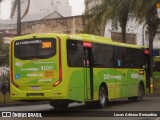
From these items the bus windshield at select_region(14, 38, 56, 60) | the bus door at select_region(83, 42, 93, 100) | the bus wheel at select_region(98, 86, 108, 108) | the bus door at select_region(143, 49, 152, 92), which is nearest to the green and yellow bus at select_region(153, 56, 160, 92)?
the bus door at select_region(143, 49, 152, 92)

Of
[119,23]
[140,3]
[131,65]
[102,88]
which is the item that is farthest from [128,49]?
[119,23]

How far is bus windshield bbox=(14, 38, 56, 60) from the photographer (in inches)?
715

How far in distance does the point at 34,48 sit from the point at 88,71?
276cm

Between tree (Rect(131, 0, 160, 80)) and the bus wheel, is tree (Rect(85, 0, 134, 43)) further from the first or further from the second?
the bus wheel

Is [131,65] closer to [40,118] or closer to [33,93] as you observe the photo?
[33,93]

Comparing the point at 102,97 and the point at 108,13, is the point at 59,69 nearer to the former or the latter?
the point at 102,97

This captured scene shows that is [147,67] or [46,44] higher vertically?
[46,44]

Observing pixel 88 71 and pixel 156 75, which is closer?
pixel 88 71

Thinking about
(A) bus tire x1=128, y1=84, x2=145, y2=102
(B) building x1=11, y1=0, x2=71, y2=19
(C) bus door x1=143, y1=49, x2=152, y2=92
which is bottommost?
(A) bus tire x1=128, y1=84, x2=145, y2=102

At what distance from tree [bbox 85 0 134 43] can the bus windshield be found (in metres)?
15.4

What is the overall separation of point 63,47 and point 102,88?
13.0 ft

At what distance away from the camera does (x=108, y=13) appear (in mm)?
35000

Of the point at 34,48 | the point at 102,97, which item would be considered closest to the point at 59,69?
the point at 34,48

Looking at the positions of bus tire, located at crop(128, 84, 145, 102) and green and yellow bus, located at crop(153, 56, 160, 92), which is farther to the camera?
green and yellow bus, located at crop(153, 56, 160, 92)
